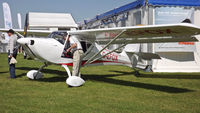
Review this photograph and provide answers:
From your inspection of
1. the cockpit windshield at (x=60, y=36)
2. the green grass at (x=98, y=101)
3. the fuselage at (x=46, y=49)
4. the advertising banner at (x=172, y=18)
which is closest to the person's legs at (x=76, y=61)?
the fuselage at (x=46, y=49)

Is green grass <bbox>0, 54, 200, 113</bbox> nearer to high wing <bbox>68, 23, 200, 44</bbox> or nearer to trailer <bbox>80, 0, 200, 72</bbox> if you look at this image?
high wing <bbox>68, 23, 200, 44</bbox>

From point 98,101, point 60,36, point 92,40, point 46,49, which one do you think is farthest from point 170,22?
point 98,101

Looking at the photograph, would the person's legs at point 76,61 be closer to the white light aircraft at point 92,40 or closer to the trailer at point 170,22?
the white light aircraft at point 92,40

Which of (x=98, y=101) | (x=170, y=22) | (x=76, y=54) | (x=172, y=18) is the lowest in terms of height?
(x=98, y=101)

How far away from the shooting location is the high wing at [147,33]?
5.82 meters

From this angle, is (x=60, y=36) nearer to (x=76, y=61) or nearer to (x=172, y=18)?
(x=76, y=61)

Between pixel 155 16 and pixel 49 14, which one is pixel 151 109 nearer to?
pixel 155 16

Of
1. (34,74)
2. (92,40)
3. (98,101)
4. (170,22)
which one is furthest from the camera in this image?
(170,22)

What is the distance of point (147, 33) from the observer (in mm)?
6773

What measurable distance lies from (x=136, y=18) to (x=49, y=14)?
19.6 metres

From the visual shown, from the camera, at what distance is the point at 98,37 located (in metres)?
8.38

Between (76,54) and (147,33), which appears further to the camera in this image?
(76,54)

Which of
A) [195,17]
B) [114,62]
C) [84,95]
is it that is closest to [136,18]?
[195,17]

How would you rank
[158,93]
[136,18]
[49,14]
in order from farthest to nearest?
[49,14], [136,18], [158,93]
